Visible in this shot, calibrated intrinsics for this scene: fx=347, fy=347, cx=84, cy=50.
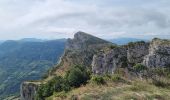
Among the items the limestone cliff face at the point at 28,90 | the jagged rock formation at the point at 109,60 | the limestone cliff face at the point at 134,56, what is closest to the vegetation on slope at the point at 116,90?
the limestone cliff face at the point at 134,56

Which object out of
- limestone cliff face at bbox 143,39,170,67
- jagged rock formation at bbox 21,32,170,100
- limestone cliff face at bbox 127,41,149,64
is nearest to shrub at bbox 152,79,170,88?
limestone cliff face at bbox 143,39,170,67

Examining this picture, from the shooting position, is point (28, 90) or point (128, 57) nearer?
point (128, 57)

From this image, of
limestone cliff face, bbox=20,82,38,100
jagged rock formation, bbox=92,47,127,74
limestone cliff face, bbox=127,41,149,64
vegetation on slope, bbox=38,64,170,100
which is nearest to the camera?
vegetation on slope, bbox=38,64,170,100

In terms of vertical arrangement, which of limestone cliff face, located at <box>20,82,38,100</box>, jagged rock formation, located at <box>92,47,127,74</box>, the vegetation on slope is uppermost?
the vegetation on slope

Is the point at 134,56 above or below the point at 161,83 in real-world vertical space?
below

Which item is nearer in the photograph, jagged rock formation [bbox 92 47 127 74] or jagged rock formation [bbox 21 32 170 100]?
jagged rock formation [bbox 21 32 170 100]

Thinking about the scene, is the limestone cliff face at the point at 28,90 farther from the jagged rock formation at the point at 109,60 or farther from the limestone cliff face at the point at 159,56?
the limestone cliff face at the point at 159,56

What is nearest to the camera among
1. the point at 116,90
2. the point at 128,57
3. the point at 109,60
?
the point at 116,90

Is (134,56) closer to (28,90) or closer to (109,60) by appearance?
(109,60)

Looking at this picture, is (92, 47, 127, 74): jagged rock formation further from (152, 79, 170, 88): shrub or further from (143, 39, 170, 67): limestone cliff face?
(152, 79, 170, 88): shrub

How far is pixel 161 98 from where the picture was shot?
143 ft

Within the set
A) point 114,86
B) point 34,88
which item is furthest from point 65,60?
point 114,86

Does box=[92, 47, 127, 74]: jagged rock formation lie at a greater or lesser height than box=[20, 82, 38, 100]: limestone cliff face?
greater

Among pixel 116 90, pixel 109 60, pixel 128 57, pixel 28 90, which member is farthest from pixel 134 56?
pixel 116 90
